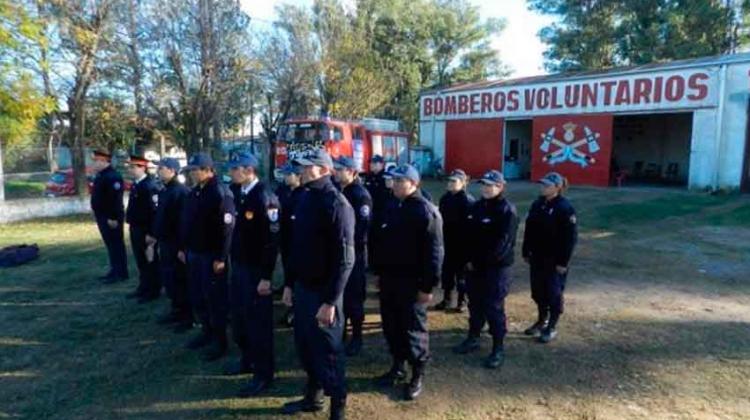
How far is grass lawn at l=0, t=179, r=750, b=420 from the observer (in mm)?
3936

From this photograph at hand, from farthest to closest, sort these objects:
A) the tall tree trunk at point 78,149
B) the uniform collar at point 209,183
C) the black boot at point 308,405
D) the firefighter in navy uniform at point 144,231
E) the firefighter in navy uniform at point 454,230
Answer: the tall tree trunk at point 78,149
the firefighter in navy uniform at point 144,231
the firefighter in navy uniform at point 454,230
the uniform collar at point 209,183
the black boot at point 308,405

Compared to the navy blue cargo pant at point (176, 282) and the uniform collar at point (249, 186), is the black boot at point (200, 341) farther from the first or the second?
the uniform collar at point (249, 186)

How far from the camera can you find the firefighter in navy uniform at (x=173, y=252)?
5.72 metres

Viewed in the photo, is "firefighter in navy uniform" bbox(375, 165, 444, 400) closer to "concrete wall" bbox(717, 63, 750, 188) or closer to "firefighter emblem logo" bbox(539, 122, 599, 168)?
"concrete wall" bbox(717, 63, 750, 188)

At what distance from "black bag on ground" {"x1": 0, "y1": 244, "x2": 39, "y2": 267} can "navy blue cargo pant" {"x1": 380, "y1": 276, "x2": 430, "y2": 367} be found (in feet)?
23.5

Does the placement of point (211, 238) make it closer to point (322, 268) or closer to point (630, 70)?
point (322, 268)

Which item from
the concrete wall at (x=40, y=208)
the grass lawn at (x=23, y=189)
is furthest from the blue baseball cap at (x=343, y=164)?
the grass lawn at (x=23, y=189)

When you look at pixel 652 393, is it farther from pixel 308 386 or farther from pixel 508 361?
pixel 308 386

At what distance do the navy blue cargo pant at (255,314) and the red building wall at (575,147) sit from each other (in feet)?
58.5

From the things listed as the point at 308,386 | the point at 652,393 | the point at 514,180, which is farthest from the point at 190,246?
the point at 514,180

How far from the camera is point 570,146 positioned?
2005 centimetres

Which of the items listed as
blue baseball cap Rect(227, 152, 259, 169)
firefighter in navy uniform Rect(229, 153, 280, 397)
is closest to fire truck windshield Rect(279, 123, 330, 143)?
blue baseball cap Rect(227, 152, 259, 169)

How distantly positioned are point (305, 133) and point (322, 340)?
12870 mm

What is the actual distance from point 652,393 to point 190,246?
4125mm
